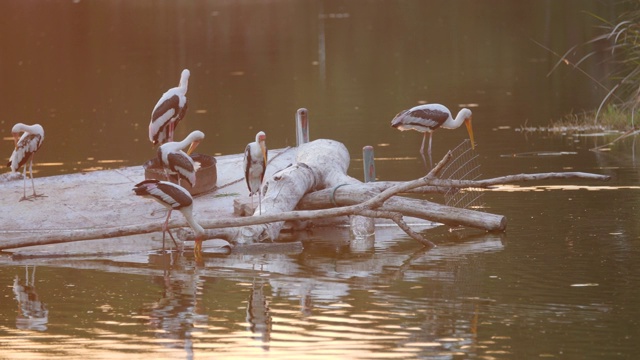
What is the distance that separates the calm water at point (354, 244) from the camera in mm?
13367

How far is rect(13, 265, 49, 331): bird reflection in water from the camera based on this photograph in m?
14.4

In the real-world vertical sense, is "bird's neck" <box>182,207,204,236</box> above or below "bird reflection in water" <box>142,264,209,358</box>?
above

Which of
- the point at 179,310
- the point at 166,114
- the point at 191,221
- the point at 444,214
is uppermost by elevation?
the point at 166,114

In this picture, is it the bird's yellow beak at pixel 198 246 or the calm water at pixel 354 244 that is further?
the bird's yellow beak at pixel 198 246

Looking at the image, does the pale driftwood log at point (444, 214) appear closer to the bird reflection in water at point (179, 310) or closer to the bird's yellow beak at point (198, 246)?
the bird's yellow beak at point (198, 246)

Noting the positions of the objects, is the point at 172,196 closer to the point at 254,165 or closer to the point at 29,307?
the point at 254,165

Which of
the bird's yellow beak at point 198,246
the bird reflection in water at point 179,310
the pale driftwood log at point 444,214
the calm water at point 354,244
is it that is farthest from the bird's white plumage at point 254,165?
the bird reflection in water at point 179,310

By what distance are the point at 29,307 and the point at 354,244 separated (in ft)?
15.4

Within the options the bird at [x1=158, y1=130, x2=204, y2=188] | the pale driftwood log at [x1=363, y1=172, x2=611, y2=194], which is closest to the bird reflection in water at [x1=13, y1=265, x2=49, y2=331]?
the bird at [x1=158, y1=130, x2=204, y2=188]

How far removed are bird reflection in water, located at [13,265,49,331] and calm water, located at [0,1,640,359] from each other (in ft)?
0.10

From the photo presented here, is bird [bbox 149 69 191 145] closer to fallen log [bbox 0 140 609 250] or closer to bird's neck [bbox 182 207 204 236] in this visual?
fallen log [bbox 0 140 609 250]

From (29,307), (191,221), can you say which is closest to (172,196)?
(191,221)

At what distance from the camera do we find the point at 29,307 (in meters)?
15.2

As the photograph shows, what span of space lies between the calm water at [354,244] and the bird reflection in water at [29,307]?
0.03 meters
